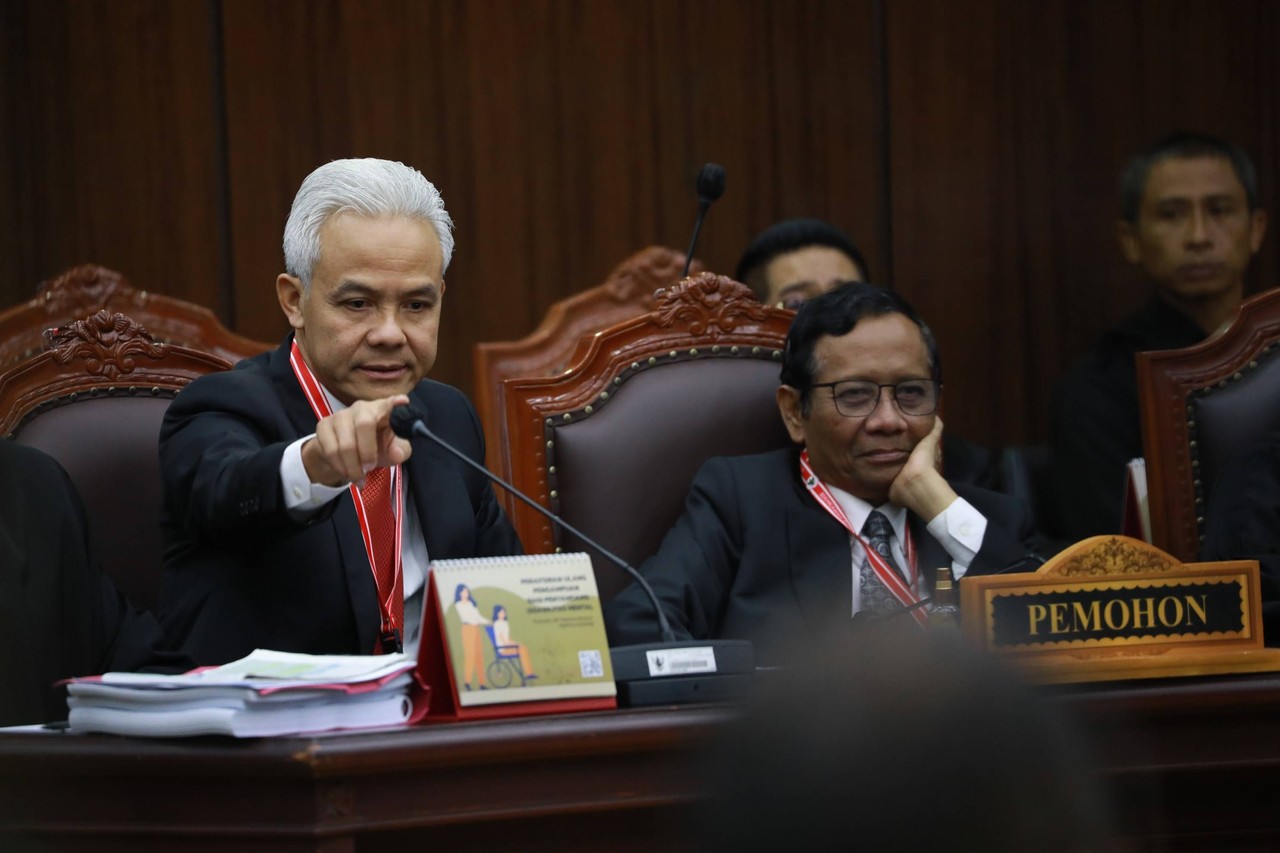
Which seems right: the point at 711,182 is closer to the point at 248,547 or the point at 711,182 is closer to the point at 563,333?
the point at 563,333

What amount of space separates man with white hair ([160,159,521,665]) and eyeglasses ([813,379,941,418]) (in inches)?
21.4

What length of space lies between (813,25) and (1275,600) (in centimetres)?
221

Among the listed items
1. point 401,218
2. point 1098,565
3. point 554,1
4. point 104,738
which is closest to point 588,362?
point 401,218

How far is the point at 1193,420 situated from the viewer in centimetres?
260

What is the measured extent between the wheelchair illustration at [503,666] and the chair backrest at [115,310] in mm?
1285

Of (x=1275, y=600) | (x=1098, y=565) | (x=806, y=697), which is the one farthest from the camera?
(x=1275, y=600)

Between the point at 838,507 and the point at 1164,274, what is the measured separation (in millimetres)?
1389

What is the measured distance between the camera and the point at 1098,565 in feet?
5.57

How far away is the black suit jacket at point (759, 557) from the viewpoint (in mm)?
2250

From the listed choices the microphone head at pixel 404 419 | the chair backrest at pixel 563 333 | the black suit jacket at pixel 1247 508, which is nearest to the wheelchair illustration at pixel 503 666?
the microphone head at pixel 404 419

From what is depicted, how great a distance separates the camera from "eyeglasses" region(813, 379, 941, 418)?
239cm

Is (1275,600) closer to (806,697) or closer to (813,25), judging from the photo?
(806,697)

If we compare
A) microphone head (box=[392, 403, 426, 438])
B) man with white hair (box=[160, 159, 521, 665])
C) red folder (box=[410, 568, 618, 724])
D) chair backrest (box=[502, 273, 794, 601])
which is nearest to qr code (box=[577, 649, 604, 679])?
red folder (box=[410, 568, 618, 724])

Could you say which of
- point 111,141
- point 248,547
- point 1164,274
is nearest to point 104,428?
point 248,547
